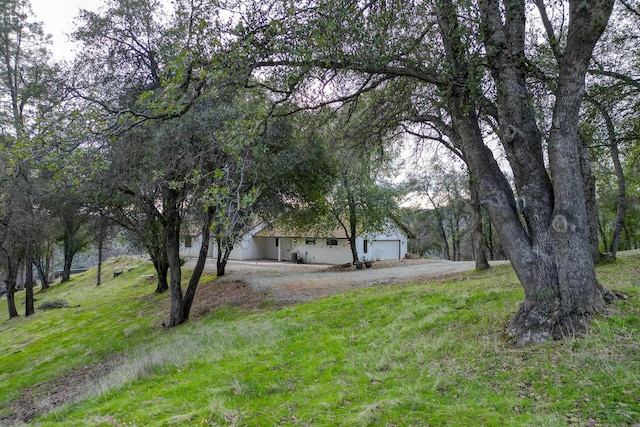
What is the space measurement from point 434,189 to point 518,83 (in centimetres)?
2679

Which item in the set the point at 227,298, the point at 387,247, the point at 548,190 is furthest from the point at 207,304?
the point at 387,247

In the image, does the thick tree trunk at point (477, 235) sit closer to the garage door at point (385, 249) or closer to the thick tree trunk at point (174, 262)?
the thick tree trunk at point (174, 262)

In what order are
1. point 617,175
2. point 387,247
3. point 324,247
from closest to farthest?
point 617,175 → point 324,247 → point 387,247

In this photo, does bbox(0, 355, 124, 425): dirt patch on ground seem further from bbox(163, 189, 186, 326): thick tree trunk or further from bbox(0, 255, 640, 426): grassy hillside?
bbox(163, 189, 186, 326): thick tree trunk

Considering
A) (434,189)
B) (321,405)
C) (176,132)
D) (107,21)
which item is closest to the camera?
(321,405)

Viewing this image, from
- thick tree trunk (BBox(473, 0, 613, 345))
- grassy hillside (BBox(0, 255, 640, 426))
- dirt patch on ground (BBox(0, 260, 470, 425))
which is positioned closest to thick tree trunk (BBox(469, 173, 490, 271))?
dirt patch on ground (BBox(0, 260, 470, 425))

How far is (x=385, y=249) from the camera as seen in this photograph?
31.0 metres

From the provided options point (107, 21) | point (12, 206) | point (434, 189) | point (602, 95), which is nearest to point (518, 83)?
point (602, 95)

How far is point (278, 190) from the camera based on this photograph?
10.9 meters

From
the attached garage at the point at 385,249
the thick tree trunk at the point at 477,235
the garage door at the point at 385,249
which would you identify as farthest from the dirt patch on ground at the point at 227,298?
the garage door at the point at 385,249

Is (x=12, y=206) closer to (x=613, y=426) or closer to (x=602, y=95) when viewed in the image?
(x=613, y=426)

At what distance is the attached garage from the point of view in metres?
30.3

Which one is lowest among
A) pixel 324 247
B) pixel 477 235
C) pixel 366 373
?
pixel 366 373

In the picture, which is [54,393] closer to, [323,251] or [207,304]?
[207,304]
